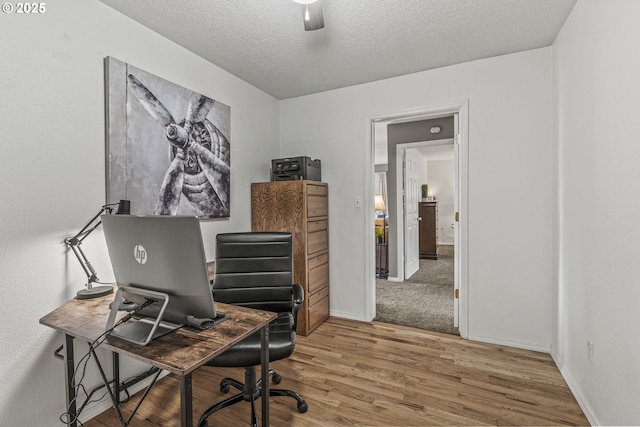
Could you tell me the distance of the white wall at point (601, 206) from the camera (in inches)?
51.4

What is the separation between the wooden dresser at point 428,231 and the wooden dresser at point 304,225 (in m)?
4.02

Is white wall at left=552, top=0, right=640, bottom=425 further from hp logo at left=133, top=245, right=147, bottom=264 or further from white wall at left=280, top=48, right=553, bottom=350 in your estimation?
hp logo at left=133, top=245, right=147, bottom=264

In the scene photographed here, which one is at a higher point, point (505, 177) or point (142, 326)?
point (505, 177)

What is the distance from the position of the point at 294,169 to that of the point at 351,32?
4.36ft

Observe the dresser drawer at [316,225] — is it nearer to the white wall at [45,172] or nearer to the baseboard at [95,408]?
the white wall at [45,172]

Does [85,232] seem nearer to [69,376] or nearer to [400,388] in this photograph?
[69,376]

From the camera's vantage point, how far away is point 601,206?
159 cm

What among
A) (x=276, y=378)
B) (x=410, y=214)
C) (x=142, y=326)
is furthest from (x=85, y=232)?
(x=410, y=214)

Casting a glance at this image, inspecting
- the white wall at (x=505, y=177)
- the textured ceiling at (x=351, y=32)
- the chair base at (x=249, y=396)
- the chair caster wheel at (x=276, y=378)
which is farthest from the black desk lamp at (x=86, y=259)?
the white wall at (x=505, y=177)

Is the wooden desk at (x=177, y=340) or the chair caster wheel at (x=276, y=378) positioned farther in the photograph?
the chair caster wheel at (x=276, y=378)

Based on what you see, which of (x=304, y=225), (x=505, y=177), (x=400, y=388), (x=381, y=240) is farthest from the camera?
(x=381, y=240)

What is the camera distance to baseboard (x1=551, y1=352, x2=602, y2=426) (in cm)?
166

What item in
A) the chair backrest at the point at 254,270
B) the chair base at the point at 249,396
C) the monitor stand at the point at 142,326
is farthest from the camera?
the chair backrest at the point at 254,270

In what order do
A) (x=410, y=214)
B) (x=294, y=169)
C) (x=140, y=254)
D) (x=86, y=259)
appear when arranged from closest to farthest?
(x=140, y=254) < (x=86, y=259) < (x=294, y=169) < (x=410, y=214)
